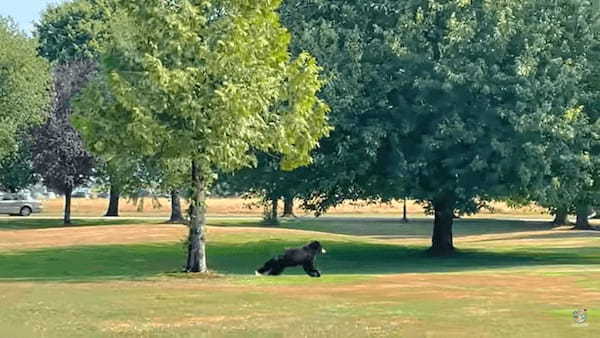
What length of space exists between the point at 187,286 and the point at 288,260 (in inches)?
214

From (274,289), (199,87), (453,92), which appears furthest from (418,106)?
(274,289)

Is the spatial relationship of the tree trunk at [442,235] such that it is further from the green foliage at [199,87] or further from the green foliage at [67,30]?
the green foliage at [67,30]

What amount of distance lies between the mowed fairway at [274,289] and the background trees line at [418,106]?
11.6 feet

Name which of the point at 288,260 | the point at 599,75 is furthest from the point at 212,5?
the point at 599,75

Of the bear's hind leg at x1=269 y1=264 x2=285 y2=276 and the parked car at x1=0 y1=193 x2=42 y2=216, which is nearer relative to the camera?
the bear's hind leg at x1=269 y1=264 x2=285 y2=276

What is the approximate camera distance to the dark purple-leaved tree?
76938 mm

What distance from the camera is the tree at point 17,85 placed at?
69.4 meters

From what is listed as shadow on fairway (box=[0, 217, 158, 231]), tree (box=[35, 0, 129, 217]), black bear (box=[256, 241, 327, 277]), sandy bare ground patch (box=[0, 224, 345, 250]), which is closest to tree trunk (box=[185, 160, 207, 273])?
black bear (box=[256, 241, 327, 277])

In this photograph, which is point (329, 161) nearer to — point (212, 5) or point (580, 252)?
point (212, 5)

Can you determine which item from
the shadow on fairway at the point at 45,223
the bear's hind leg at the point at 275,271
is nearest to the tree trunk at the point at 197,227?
the bear's hind leg at the point at 275,271

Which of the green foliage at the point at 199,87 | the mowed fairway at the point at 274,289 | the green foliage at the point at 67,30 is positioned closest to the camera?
the mowed fairway at the point at 274,289

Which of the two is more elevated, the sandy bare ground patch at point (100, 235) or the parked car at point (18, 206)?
the parked car at point (18, 206)

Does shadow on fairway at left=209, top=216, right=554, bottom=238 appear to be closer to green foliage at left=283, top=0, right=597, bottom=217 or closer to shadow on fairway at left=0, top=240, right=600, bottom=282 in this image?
shadow on fairway at left=0, top=240, right=600, bottom=282

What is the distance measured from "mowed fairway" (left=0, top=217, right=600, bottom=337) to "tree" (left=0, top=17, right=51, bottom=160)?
9810 millimetres
